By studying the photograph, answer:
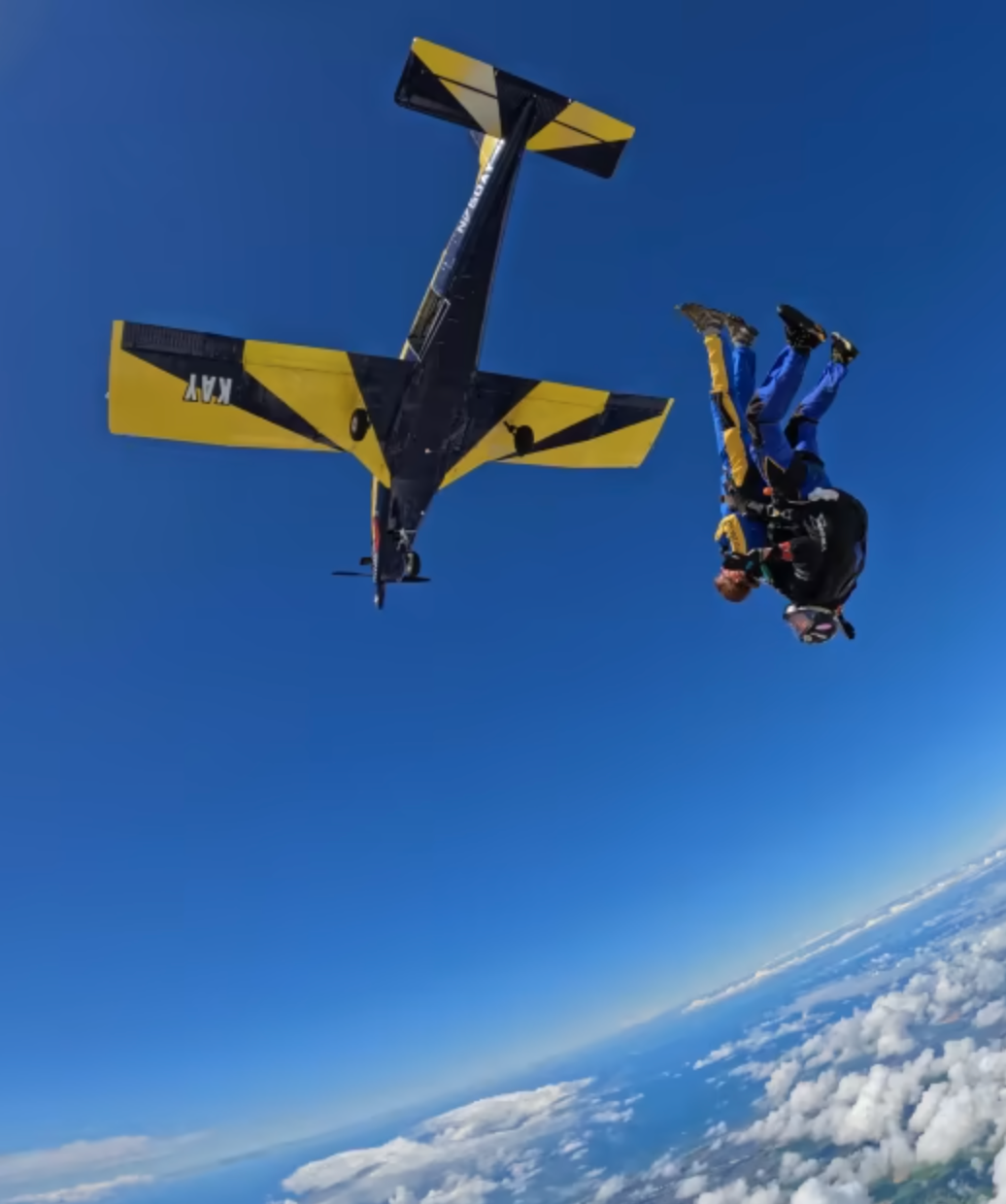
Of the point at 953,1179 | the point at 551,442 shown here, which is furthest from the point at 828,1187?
the point at 551,442

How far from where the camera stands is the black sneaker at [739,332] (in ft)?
17.8

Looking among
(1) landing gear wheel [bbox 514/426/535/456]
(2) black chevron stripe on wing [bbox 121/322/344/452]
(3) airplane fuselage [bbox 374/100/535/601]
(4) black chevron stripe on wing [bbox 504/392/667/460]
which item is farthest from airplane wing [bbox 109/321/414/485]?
(4) black chevron stripe on wing [bbox 504/392/667/460]

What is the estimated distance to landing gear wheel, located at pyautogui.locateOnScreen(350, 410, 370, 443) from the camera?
13656 millimetres

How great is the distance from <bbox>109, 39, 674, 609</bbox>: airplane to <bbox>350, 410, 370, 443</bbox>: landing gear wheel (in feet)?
0.08

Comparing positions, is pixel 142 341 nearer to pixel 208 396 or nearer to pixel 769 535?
pixel 208 396

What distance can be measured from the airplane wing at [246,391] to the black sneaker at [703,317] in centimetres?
874

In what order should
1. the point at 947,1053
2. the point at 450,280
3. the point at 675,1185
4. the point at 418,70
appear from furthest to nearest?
the point at 675,1185
the point at 947,1053
the point at 450,280
the point at 418,70

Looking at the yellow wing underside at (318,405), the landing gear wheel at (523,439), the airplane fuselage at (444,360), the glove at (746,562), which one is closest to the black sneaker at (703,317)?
the glove at (746,562)

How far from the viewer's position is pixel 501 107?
1202 centimetres

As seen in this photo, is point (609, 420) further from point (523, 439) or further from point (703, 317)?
point (703, 317)

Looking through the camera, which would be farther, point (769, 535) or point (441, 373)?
point (441, 373)

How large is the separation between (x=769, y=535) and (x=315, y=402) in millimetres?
10330

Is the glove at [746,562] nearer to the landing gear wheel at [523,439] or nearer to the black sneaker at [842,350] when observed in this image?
the black sneaker at [842,350]

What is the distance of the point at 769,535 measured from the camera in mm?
5480
